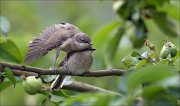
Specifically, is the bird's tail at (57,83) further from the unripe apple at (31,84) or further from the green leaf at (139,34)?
the green leaf at (139,34)

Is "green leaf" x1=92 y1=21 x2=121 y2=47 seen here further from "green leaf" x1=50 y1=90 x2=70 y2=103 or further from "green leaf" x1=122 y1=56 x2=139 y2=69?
"green leaf" x1=122 y1=56 x2=139 y2=69

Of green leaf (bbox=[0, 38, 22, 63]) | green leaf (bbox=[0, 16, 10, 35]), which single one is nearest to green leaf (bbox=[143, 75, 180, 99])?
green leaf (bbox=[0, 38, 22, 63])

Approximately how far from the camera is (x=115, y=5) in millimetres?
3076

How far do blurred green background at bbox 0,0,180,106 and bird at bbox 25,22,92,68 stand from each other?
657 mm

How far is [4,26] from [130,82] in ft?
5.15

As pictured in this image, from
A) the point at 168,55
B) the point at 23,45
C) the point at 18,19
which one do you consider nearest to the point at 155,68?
the point at 168,55

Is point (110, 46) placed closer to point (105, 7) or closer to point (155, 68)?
point (155, 68)

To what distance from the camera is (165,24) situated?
3082mm

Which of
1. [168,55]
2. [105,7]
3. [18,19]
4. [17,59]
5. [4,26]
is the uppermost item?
[105,7]

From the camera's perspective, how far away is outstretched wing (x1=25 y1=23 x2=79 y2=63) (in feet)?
7.78

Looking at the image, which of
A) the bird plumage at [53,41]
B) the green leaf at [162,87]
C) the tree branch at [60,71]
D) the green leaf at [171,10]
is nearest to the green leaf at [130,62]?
the tree branch at [60,71]

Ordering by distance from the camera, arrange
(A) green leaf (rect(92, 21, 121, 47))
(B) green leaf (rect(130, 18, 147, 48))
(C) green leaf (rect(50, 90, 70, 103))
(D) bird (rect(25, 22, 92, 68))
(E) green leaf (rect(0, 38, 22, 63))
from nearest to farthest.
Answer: (C) green leaf (rect(50, 90, 70, 103)) → (D) bird (rect(25, 22, 92, 68)) → (E) green leaf (rect(0, 38, 22, 63)) → (B) green leaf (rect(130, 18, 147, 48)) → (A) green leaf (rect(92, 21, 121, 47))

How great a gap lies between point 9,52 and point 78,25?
1.64 m

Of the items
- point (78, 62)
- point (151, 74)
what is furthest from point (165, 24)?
point (151, 74)
